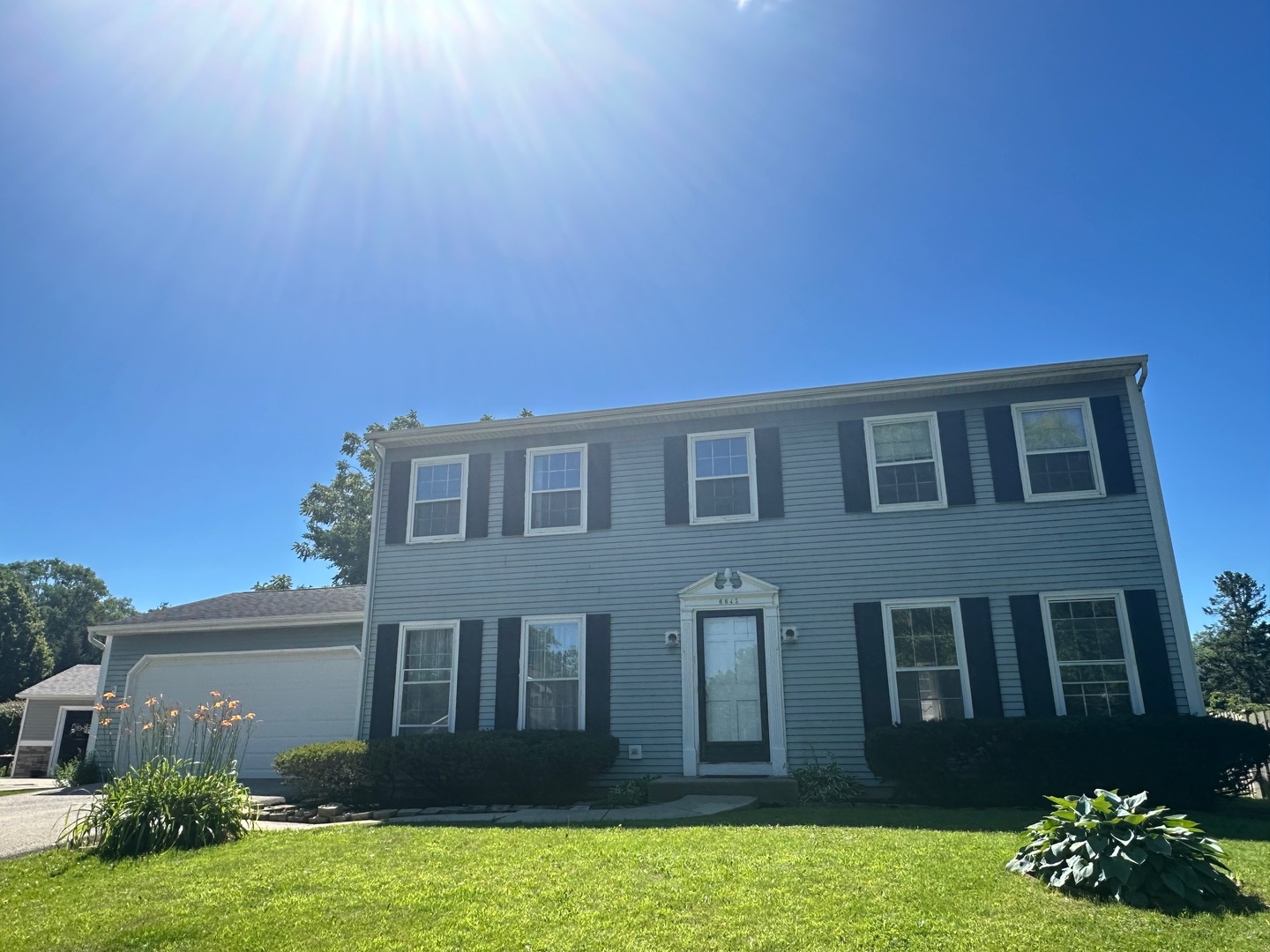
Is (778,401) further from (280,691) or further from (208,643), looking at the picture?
(208,643)

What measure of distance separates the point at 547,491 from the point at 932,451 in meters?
5.82

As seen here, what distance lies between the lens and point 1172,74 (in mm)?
9375

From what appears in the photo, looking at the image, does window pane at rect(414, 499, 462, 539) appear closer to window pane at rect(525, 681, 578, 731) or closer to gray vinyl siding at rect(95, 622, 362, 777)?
gray vinyl siding at rect(95, 622, 362, 777)

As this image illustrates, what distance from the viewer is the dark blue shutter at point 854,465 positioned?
38.2 ft

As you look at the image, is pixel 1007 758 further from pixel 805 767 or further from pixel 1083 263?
pixel 1083 263

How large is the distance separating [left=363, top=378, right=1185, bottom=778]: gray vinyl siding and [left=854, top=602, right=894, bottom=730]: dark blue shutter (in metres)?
0.13

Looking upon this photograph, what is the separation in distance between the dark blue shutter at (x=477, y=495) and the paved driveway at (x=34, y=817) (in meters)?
6.12

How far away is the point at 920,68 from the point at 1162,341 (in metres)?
5.13

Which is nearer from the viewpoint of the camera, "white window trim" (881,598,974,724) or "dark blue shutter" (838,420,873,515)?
"white window trim" (881,598,974,724)

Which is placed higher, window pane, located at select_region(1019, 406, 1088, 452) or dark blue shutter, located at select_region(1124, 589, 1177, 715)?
window pane, located at select_region(1019, 406, 1088, 452)

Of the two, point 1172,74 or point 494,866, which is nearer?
point 494,866

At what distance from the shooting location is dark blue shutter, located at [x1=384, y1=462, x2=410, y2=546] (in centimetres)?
1334

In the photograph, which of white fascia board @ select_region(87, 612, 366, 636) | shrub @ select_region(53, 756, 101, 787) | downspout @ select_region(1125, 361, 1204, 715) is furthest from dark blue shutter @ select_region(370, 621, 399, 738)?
downspout @ select_region(1125, 361, 1204, 715)

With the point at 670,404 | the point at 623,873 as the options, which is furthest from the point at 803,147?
the point at 623,873
